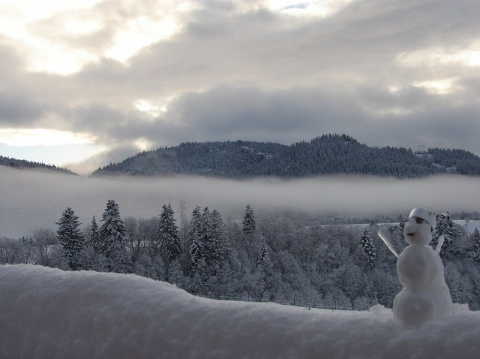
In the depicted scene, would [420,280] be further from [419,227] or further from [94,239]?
[94,239]

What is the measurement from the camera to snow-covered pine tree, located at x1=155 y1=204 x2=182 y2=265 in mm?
46469

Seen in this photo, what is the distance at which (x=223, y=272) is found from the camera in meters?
45.6

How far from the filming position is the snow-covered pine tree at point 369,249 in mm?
51219

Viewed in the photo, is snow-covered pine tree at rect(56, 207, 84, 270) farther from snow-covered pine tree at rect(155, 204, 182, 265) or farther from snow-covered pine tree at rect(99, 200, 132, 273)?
snow-covered pine tree at rect(155, 204, 182, 265)

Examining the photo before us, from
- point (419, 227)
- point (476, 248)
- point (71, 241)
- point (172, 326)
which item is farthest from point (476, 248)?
point (172, 326)

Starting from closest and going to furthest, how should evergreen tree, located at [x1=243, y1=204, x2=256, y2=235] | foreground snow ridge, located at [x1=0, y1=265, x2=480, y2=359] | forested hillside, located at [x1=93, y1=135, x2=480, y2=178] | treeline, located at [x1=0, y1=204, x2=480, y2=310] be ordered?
foreground snow ridge, located at [x1=0, y1=265, x2=480, y2=359]
treeline, located at [x1=0, y1=204, x2=480, y2=310]
evergreen tree, located at [x1=243, y1=204, x2=256, y2=235]
forested hillside, located at [x1=93, y1=135, x2=480, y2=178]

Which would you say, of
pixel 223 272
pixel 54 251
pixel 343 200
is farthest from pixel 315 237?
pixel 343 200

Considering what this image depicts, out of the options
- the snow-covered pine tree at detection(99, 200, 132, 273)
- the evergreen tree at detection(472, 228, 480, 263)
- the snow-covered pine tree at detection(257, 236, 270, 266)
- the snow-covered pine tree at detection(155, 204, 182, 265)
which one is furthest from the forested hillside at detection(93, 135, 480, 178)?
the snow-covered pine tree at detection(99, 200, 132, 273)

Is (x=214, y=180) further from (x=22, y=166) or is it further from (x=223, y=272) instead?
(x=223, y=272)

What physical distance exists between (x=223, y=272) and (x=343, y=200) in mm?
85440

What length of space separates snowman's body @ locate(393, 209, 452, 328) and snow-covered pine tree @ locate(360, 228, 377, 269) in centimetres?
4983

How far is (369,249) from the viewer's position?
5275cm

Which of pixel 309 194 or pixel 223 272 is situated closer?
pixel 223 272

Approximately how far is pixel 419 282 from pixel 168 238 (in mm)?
44408
